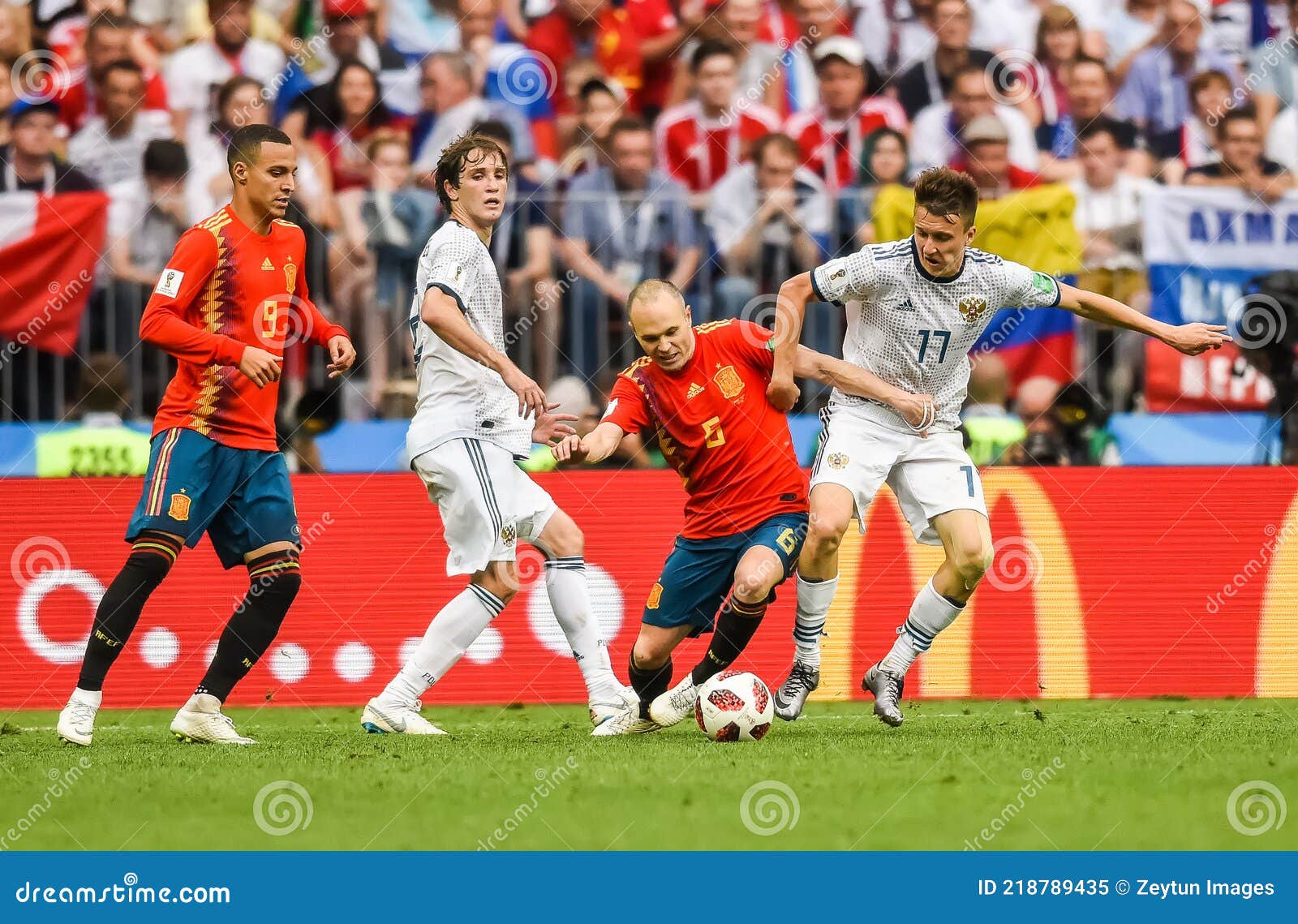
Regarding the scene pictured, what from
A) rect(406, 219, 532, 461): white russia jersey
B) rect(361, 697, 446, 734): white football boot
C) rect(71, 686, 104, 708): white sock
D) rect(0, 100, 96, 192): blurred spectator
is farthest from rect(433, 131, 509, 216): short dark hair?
rect(0, 100, 96, 192): blurred spectator

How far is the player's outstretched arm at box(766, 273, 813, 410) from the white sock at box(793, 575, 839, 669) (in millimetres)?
786

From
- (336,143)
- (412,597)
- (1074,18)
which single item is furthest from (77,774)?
(1074,18)

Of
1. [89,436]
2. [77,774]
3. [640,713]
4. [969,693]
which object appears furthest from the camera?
[89,436]

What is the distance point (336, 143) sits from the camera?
38.0 ft

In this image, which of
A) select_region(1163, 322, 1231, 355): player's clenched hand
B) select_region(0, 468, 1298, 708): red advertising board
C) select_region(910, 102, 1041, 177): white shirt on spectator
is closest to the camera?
select_region(1163, 322, 1231, 355): player's clenched hand

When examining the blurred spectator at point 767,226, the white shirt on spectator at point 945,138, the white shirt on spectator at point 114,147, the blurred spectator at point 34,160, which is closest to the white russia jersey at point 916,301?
the blurred spectator at point 767,226

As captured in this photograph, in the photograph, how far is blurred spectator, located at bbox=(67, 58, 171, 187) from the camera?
1136cm

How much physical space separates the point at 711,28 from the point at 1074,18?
2554mm

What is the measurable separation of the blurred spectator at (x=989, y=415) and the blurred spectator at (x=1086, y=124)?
66.3 inches

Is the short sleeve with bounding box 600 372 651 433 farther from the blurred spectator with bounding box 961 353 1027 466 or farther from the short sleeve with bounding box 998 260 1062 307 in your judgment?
the blurred spectator with bounding box 961 353 1027 466

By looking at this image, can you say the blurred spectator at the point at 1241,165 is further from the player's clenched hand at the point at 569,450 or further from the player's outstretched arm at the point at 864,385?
the player's clenched hand at the point at 569,450

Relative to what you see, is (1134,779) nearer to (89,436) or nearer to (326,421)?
(326,421)

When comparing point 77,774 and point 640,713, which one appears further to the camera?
point 640,713

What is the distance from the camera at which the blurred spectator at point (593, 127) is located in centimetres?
1131
